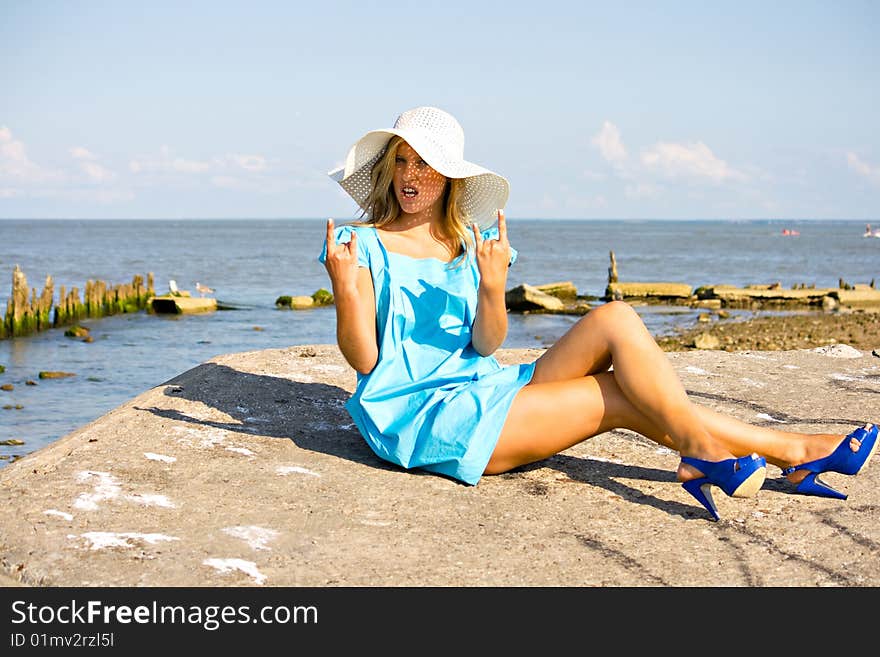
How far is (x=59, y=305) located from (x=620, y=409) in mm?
16866

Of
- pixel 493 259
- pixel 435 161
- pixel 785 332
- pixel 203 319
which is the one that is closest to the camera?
pixel 493 259

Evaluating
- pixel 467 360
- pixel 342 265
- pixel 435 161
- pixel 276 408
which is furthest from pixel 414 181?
pixel 276 408

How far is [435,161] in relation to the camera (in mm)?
4090

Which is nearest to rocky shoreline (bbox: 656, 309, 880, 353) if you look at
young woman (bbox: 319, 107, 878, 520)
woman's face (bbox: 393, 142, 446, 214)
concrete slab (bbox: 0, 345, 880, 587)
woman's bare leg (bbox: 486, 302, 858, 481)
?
concrete slab (bbox: 0, 345, 880, 587)

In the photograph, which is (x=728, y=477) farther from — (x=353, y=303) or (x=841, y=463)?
(x=353, y=303)

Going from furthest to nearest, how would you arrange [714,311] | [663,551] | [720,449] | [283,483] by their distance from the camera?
[714,311] → [283,483] → [720,449] → [663,551]

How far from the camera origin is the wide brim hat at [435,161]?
4.12 m

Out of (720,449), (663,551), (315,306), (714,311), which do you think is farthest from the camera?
(315,306)

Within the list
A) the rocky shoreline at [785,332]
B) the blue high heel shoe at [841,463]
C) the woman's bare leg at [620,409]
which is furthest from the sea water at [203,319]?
the blue high heel shoe at [841,463]

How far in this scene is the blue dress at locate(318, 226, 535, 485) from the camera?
3967 millimetres

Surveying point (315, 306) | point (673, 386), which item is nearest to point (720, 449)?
point (673, 386)
